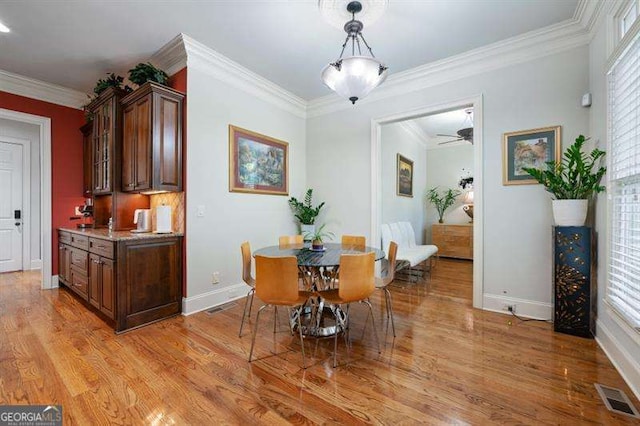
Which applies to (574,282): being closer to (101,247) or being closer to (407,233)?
(407,233)

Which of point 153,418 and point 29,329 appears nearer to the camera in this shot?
point 153,418

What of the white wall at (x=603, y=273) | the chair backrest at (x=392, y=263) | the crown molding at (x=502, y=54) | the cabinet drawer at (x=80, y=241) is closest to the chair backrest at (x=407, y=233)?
the crown molding at (x=502, y=54)

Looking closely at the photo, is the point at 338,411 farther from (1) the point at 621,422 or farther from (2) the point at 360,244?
(2) the point at 360,244

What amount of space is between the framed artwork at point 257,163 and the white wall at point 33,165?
4234 mm

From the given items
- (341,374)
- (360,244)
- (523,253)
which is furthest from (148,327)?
(523,253)

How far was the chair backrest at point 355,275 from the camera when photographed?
2.08 meters

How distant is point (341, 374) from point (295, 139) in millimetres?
3515

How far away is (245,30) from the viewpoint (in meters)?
2.75

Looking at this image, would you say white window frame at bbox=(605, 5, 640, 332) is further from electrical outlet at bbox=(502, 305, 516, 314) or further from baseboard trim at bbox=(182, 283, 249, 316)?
baseboard trim at bbox=(182, 283, 249, 316)

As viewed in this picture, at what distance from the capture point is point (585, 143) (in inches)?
103

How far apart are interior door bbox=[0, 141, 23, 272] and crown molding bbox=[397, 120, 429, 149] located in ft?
23.4

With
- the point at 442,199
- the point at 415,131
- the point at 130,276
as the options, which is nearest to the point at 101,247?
the point at 130,276

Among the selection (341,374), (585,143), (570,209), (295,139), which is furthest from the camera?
(295,139)

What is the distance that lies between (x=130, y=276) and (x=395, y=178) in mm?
4375
